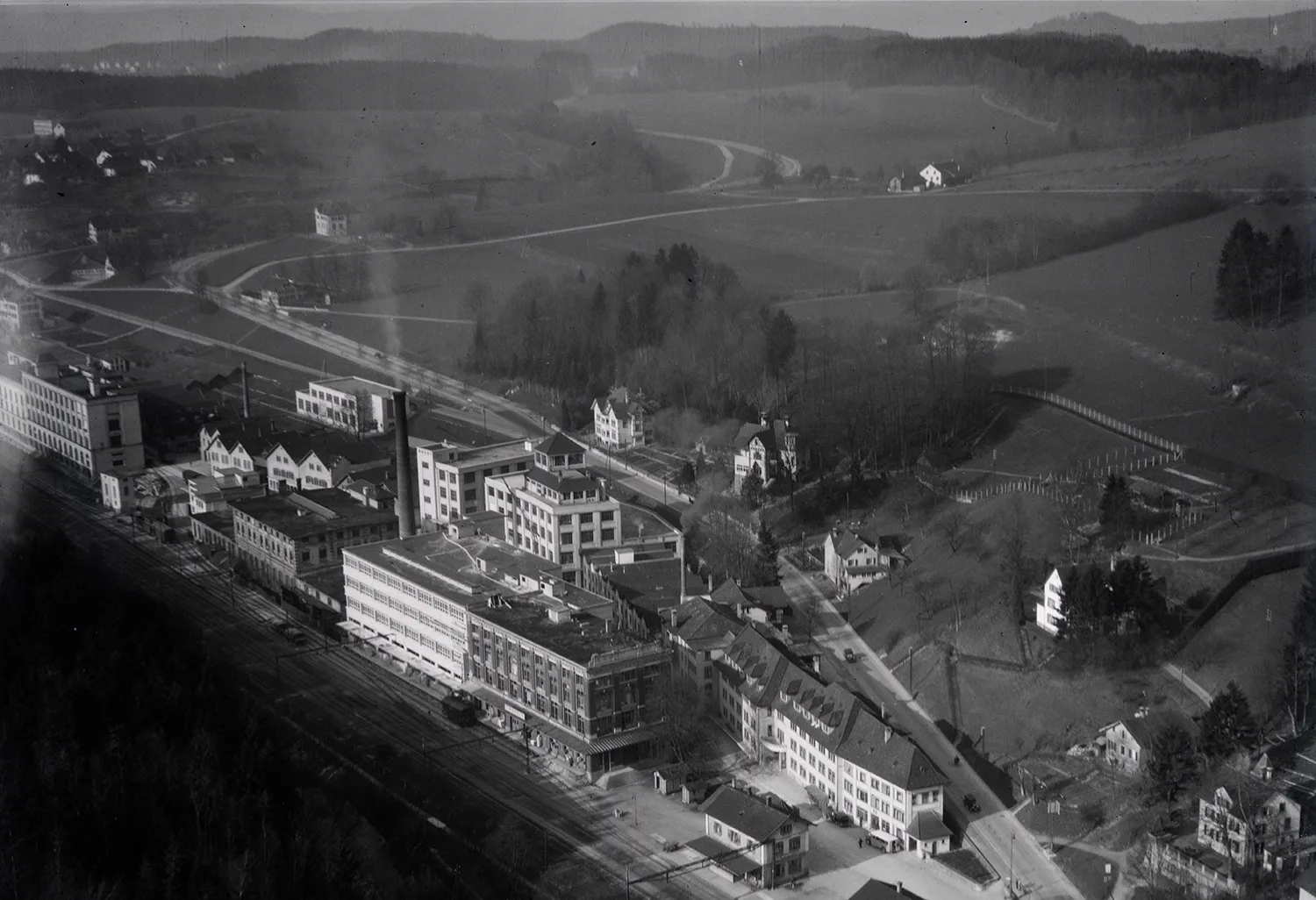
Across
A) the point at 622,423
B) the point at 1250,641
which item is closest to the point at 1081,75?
the point at 622,423

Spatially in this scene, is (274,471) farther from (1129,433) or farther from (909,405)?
(1129,433)

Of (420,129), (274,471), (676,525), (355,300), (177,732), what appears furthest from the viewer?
(420,129)

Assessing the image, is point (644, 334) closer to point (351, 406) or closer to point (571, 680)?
point (351, 406)

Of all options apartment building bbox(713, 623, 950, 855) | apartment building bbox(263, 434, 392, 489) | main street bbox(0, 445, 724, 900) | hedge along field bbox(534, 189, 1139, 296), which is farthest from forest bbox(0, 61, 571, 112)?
apartment building bbox(713, 623, 950, 855)

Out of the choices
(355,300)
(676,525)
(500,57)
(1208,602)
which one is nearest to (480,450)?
(676,525)

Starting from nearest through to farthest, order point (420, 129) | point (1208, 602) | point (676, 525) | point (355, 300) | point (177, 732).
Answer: point (177, 732), point (1208, 602), point (676, 525), point (355, 300), point (420, 129)

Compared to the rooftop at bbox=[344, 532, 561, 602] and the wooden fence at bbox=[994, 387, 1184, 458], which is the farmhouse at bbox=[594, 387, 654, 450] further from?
the rooftop at bbox=[344, 532, 561, 602]

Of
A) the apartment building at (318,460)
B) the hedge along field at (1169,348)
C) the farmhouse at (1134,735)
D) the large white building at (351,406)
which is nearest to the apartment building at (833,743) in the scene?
the farmhouse at (1134,735)
